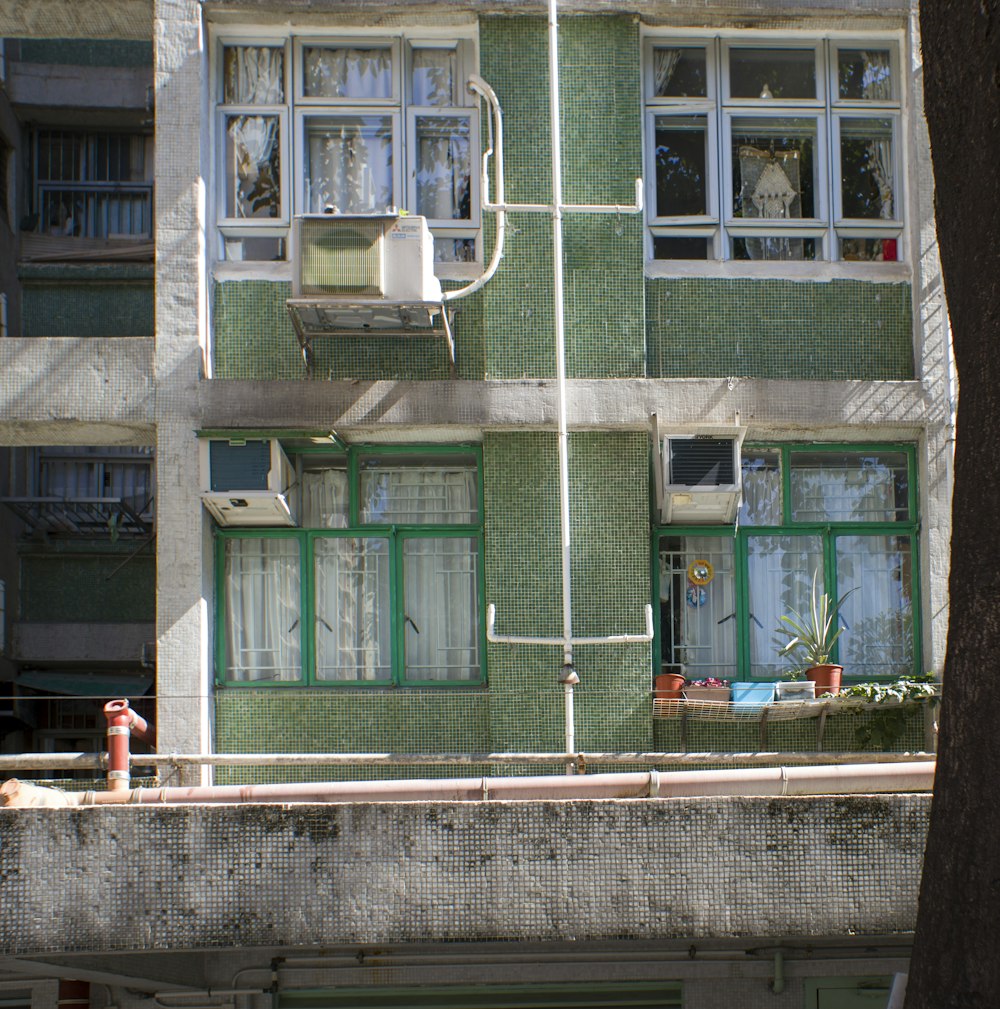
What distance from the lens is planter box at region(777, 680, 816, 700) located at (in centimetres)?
1070

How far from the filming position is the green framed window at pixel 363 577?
37.2 ft

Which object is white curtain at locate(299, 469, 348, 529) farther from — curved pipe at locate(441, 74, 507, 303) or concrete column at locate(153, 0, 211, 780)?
curved pipe at locate(441, 74, 507, 303)

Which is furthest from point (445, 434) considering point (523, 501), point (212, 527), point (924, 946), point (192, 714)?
point (924, 946)

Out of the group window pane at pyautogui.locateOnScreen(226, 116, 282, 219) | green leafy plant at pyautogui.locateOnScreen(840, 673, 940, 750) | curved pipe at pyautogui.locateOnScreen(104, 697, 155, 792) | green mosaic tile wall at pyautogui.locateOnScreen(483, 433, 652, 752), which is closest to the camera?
curved pipe at pyautogui.locateOnScreen(104, 697, 155, 792)

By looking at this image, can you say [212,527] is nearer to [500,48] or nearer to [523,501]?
[523,501]

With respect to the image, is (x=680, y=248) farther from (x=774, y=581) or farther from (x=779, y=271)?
(x=774, y=581)

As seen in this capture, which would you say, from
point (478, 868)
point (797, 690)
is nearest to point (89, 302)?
point (797, 690)

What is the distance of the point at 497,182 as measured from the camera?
11289mm

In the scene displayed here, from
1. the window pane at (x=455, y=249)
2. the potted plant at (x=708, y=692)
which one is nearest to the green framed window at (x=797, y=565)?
the potted plant at (x=708, y=692)

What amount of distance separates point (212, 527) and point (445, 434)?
200 centimetres

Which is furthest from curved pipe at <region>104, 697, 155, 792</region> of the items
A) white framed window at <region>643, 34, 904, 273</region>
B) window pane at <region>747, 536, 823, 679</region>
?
white framed window at <region>643, 34, 904, 273</region>

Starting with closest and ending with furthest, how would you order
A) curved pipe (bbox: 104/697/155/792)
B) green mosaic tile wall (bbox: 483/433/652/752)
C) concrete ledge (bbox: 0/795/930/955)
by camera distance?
1. concrete ledge (bbox: 0/795/930/955)
2. curved pipe (bbox: 104/697/155/792)
3. green mosaic tile wall (bbox: 483/433/652/752)

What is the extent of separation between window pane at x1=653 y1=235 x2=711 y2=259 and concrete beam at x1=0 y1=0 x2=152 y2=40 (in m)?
4.62

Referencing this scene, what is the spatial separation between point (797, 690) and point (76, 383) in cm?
606
